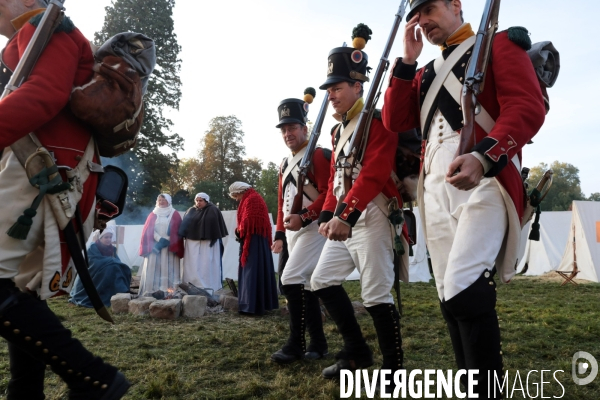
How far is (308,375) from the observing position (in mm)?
3631

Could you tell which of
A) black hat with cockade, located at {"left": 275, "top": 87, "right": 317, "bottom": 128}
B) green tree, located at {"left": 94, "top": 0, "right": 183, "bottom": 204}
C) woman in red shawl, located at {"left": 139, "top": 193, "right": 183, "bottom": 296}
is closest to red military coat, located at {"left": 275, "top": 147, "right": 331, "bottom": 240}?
black hat with cockade, located at {"left": 275, "top": 87, "right": 317, "bottom": 128}

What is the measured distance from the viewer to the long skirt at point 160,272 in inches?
366

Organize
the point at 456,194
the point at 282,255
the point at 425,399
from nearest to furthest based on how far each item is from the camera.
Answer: the point at 456,194, the point at 425,399, the point at 282,255

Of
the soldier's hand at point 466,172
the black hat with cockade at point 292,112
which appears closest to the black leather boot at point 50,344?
the soldier's hand at point 466,172

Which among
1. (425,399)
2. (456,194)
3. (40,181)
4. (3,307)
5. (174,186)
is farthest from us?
(174,186)

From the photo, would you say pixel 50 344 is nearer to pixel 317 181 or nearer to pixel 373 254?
pixel 373 254

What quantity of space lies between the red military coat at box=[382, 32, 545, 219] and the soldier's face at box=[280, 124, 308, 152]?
2.61 m

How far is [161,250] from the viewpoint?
9.48 meters

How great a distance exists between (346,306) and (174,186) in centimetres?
3905

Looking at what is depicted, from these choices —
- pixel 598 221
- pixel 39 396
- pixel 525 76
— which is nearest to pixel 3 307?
pixel 39 396

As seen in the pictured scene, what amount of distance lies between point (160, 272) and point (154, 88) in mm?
20364

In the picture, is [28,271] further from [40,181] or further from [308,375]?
[308,375]

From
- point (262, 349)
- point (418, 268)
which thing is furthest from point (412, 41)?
point (418, 268)

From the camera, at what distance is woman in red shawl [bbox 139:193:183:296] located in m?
9.33
